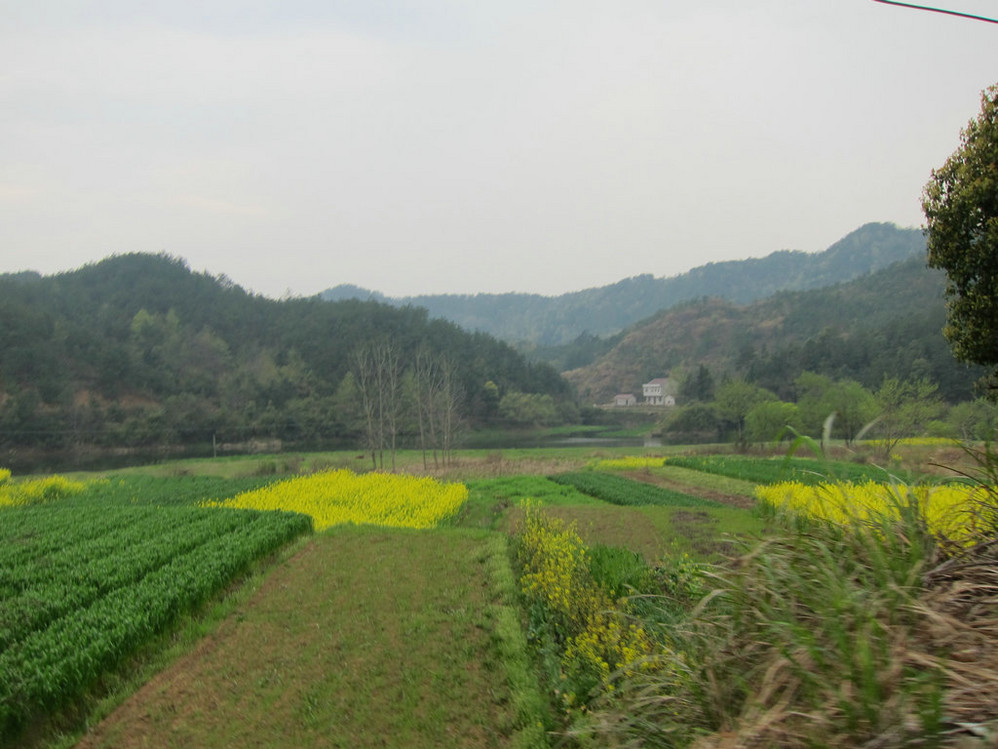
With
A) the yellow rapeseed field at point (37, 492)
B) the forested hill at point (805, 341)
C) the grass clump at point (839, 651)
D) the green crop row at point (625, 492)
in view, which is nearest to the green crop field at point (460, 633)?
the grass clump at point (839, 651)

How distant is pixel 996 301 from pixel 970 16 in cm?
713

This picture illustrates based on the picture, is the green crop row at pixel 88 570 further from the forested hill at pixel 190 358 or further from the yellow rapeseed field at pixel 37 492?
the forested hill at pixel 190 358

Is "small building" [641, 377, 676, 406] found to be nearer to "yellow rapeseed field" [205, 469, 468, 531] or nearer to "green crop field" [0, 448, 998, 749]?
"yellow rapeseed field" [205, 469, 468, 531]

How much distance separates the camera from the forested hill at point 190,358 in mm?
45875

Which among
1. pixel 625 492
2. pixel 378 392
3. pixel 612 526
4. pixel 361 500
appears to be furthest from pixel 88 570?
pixel 378 392

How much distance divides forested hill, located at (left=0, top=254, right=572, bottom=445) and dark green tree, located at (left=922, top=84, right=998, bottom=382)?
50221 mm

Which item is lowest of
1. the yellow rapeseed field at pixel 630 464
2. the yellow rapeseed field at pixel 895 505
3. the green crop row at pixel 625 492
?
the yellow rapeseed field at pixel 630 464

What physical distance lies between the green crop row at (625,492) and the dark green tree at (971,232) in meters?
9.89

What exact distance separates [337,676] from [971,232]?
11.6 meters

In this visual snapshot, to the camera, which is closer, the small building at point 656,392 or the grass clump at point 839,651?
the grass clump at point 839,651

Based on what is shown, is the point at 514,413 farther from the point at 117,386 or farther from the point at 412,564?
the point at 412,564

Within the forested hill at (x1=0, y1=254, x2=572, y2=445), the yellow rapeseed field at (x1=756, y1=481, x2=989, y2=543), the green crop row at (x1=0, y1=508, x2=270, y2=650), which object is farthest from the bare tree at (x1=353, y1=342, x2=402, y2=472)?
the yellow rapeseed field at (x1=756, y1=481, x2=989, y2=543)

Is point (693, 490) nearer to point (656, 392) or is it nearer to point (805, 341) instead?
point (805, 341)

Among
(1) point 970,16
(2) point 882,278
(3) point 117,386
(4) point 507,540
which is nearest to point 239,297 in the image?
(3) point 117,386
